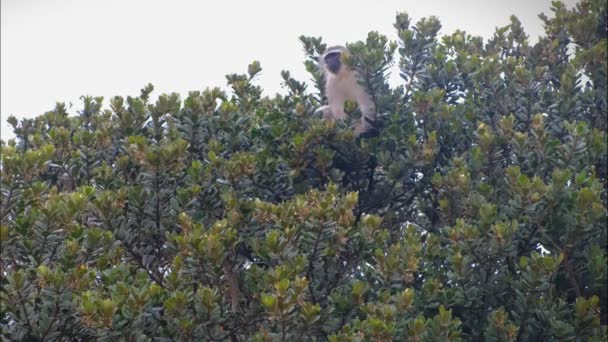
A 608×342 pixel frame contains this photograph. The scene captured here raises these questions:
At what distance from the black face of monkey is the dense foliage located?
2.55 m

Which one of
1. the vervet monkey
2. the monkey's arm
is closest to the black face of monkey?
the vervet monkey

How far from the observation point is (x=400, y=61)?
11078 mm

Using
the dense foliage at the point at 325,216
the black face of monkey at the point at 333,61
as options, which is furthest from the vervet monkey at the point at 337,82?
the dense foliage at the point at 325,216

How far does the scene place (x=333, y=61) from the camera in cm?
1432

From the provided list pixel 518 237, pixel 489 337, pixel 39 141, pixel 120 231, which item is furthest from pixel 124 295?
pixel 39 141

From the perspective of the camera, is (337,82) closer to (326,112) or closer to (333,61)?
(333,61)

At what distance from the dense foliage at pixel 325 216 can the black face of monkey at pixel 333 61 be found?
2548 mm

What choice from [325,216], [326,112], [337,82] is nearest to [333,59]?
[337,82]

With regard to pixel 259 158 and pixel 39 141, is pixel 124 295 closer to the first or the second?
pixel 259 158

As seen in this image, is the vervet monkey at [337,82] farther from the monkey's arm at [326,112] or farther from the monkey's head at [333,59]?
the monkey's arm at [326,112]

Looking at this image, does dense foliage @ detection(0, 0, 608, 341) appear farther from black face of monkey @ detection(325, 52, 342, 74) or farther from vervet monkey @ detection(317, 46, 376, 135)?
black face of monkey @ detection(325, 52, 342, 74)

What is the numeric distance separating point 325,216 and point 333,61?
6.92 metres

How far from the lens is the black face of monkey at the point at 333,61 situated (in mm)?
14258

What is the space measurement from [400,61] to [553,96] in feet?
7.30
